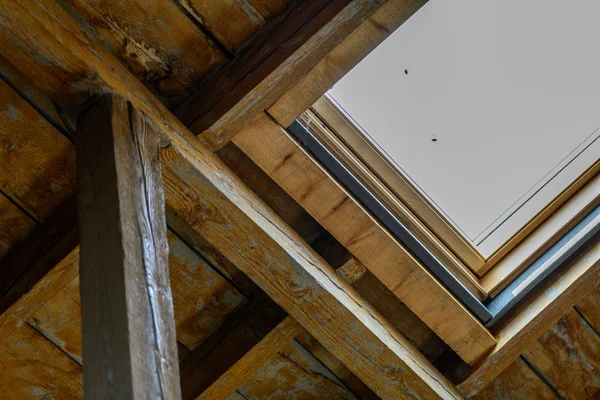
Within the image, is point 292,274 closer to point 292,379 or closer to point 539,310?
point 292,379

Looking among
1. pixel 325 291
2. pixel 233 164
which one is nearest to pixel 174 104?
pixel 233 164

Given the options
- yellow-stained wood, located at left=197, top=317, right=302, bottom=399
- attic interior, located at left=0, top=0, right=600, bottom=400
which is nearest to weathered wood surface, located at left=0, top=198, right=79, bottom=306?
attic interior, located at left=0, top=0, right=600, bottom=400

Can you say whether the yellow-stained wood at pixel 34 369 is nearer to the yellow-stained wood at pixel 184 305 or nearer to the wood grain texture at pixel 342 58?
the yellow-stained wood at pixel 184 305

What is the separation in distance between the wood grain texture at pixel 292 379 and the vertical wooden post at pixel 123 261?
2.65ft

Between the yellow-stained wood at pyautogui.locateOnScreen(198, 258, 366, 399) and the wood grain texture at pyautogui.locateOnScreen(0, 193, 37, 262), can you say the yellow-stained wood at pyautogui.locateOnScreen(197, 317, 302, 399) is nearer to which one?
the yellow-stained wood at pyautogui.locateOnScreen(198, 258, 366, 399)

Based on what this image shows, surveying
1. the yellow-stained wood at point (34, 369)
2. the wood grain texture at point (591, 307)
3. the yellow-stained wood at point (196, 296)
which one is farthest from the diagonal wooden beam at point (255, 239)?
the yellow-stained wood at point (34, 369)

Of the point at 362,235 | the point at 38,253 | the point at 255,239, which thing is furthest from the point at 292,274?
the point at 38,253

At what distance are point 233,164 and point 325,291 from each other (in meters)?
0.35

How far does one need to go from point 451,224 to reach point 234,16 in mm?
900

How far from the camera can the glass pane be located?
1896 millimetres

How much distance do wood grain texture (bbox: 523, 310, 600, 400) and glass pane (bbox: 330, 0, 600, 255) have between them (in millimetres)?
289

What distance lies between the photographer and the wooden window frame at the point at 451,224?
1830mm

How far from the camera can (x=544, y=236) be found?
1.97 metres

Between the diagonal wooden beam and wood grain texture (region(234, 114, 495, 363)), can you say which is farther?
wood grain texture (region(234, 114, 495, 363))
